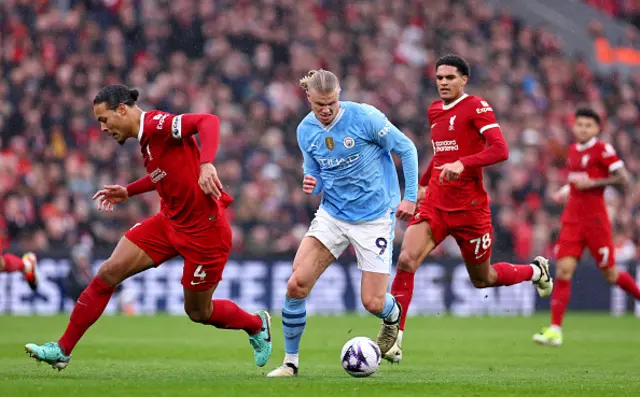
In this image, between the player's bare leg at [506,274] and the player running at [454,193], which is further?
the player's bare leg at [506,274]

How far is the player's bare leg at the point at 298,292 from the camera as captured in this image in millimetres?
9305

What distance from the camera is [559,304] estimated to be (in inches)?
549

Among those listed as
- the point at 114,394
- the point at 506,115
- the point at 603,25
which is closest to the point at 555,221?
the point at 506,115

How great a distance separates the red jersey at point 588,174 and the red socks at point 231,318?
19.8 feet

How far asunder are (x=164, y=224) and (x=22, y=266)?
17.8ft

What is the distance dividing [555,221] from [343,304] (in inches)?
226

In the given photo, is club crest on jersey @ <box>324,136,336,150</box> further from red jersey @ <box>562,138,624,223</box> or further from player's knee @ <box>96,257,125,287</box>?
red jersey @ <box>562,138,624,223</box>

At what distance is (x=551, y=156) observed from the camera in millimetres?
26156

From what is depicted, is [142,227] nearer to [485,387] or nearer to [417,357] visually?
[485,387]

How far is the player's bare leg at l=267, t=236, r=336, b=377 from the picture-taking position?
9.30 meters

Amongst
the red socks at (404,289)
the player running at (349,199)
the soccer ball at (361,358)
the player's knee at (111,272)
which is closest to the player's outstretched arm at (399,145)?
A: the player running at (349,199)

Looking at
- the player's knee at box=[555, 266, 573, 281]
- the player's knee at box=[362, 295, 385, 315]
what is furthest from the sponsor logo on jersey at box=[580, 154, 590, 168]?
the player's knee at box=[362, 295, 385, 315]

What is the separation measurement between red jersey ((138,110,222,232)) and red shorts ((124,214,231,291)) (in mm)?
74

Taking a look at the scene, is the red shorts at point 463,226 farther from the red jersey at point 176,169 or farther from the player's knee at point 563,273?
the player's knee at point 563,273
